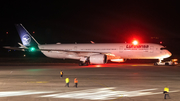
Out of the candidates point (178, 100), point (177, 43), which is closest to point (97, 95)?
point (178, 100)

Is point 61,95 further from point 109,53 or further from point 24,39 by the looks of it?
point 24,39

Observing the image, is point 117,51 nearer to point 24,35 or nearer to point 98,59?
point 98,59

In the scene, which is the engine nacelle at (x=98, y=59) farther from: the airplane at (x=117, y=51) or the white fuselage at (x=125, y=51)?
the white fuselage at (x=125, y=51)

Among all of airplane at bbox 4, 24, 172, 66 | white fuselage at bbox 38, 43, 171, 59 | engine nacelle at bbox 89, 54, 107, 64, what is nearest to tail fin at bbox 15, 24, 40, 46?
airplane at bbox 4, 24, 172, 66

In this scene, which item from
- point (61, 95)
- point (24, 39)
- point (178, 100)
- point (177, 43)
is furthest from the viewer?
point (177, 43)

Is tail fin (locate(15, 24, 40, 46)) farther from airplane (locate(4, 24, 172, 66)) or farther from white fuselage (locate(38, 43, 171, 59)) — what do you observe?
white fuselage (locate(38, 43, 171, 59))

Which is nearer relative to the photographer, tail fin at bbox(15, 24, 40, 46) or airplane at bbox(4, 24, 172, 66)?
airplane at bbox(4, 24, 172, 66)

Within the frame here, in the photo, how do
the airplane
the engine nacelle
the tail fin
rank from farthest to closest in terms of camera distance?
the tail fin, the airplane, the engine nacelle

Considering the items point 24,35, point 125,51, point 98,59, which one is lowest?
point 98,59

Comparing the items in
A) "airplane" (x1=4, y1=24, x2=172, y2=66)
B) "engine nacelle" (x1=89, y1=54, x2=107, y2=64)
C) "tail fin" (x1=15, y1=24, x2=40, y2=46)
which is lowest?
"engine nacelle" (x1=89, y1=54, x2=107, y2=64)

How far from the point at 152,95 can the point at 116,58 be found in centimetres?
2423

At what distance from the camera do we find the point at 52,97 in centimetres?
1023

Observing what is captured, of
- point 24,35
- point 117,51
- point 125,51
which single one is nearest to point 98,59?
point 117,51

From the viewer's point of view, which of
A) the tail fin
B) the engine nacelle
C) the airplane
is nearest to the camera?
the engine nacelle
